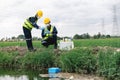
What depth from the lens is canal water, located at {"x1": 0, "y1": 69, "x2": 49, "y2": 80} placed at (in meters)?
14.0

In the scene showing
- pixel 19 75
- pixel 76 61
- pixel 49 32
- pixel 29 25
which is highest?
pixel 29 25

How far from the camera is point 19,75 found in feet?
48.9

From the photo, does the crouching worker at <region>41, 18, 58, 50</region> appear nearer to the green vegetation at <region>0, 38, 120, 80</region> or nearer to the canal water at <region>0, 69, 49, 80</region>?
the green vegetation at <region>0, 38, 120, 80</region>


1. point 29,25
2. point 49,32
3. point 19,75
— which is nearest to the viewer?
point 19,75

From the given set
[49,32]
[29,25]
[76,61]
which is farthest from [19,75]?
[29,25]

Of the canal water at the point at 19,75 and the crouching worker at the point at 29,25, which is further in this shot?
the crouching worker at the point at 29,25

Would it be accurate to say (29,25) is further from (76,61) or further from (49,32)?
(76,61)

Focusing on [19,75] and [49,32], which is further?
[49,32]

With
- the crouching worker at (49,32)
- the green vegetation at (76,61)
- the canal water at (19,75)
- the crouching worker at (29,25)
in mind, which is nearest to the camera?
the green vegetation at (76,61)

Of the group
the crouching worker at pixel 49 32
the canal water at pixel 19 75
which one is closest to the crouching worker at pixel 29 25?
the crouching worker at pixel 49 32

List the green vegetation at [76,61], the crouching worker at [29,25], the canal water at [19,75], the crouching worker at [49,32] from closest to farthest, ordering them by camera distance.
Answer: the green vegetation at [76,61] < the canal water at [19,75] < the crouching worker at [49,32] < the crouching worker at [29,25]

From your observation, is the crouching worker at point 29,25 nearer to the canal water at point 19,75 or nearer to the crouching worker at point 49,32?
the crouching worker at point 49,32

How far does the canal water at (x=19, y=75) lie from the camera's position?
13994 mm

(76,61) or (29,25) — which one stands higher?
(29,25)
